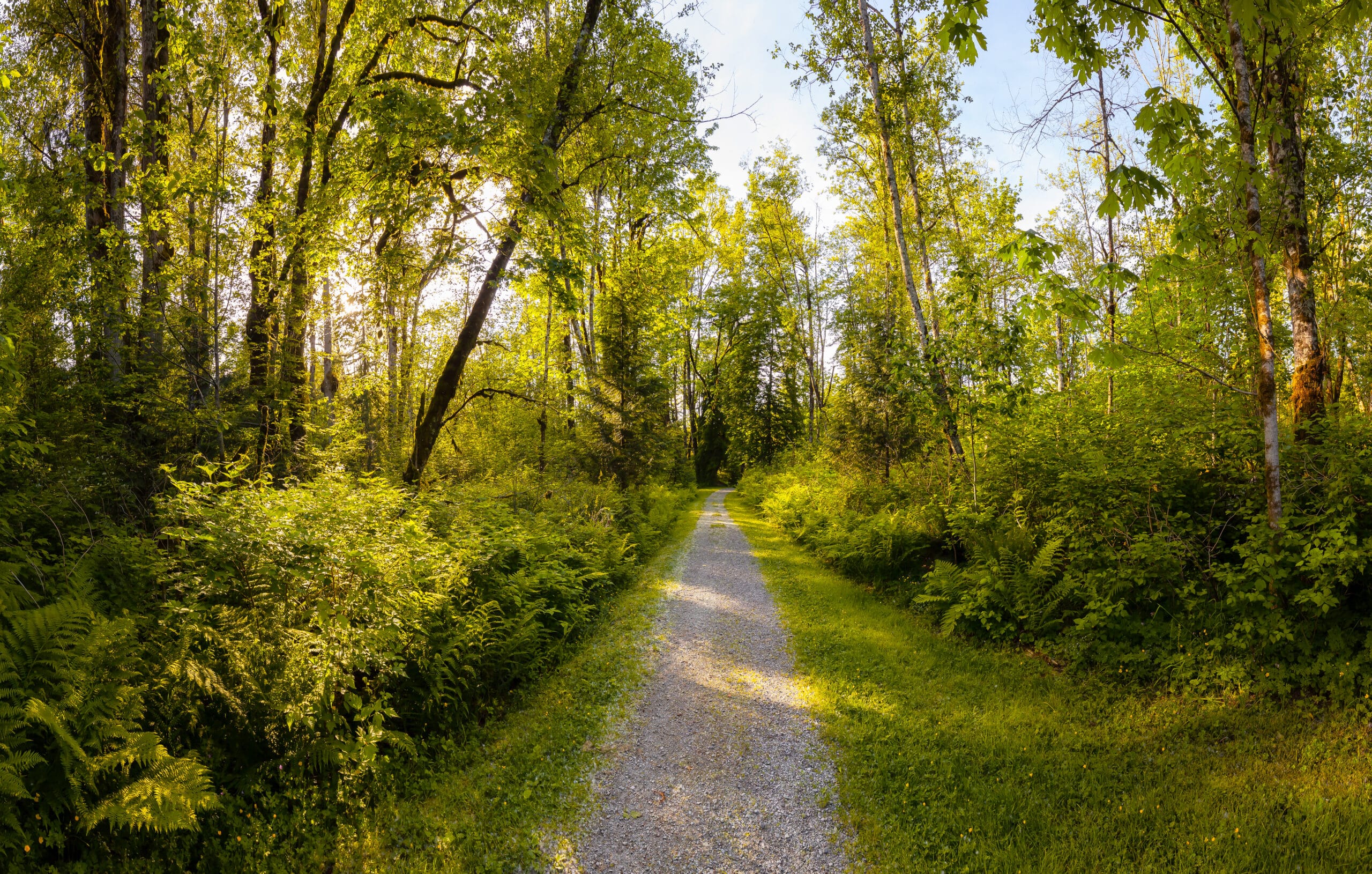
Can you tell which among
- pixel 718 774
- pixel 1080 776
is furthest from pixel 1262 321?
pixel 718 774

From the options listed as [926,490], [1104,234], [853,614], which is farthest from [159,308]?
[1104,234]

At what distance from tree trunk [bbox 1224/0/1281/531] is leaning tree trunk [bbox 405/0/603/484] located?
754 cm

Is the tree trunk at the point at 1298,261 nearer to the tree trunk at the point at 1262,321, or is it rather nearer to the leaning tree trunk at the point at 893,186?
the tree trunk at the point at 1262,321

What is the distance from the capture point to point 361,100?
21.0 feet

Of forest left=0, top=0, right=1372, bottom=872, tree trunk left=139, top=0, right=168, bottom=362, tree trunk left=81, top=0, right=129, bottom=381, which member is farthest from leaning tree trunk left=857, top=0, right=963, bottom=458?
tree trunk left=81, top=0, right=129, bottom=381

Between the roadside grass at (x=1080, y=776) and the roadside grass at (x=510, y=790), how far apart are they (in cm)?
205

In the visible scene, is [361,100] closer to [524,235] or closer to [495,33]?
[524,235]

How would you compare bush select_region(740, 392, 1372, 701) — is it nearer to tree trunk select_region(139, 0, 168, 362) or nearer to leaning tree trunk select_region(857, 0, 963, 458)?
leaning tree trunk select_region(857, 0, 963, 458)

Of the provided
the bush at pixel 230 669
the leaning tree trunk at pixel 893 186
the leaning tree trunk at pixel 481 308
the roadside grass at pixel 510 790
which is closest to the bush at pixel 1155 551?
the leaning tree trunk at pixel 893 186

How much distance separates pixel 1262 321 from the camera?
4719mm

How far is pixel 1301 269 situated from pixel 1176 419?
174cm

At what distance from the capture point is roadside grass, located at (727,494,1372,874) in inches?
129

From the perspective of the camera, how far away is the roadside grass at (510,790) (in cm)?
349

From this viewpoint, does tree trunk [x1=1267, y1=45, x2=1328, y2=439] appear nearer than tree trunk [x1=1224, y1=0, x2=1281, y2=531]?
No
